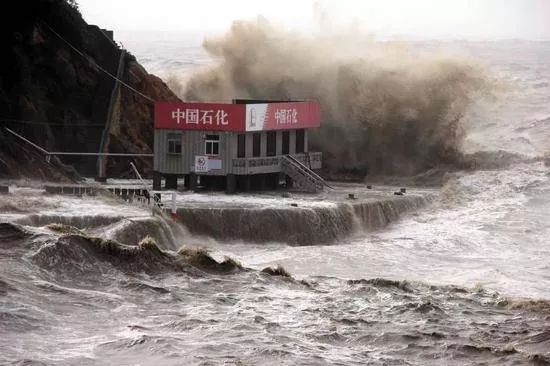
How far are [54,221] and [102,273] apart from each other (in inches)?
284

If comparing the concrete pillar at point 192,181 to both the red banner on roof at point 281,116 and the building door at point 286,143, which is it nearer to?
the red banner on roof at point 281,116

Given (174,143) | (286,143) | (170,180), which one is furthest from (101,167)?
(286,143)

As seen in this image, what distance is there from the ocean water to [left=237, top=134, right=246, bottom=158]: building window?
2918mm

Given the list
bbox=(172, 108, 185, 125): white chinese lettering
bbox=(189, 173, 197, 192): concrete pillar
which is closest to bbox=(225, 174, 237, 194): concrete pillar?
bbox=(189, 173, 197, 192): concrete pillar

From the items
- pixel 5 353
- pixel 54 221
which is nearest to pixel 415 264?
pixel 54 221

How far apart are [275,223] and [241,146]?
568 cm

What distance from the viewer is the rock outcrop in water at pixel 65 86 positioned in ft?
137

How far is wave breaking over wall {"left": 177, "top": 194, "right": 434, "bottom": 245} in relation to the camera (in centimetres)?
3366

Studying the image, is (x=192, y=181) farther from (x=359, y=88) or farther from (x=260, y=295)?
(x=260, y=295)

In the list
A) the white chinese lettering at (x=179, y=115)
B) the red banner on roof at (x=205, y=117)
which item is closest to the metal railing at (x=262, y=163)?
the red banner on roof at (x=205, y=117)

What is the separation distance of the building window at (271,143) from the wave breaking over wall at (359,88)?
21.1ft

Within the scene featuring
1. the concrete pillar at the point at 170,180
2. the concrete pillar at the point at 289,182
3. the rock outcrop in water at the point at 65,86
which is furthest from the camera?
the rock outcrop in water at the point at 65,86

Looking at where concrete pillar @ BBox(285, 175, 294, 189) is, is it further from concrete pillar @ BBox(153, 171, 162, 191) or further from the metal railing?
concrete pillar @ BBox(153, 171, 162, 191)

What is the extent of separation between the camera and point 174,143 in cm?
3891
